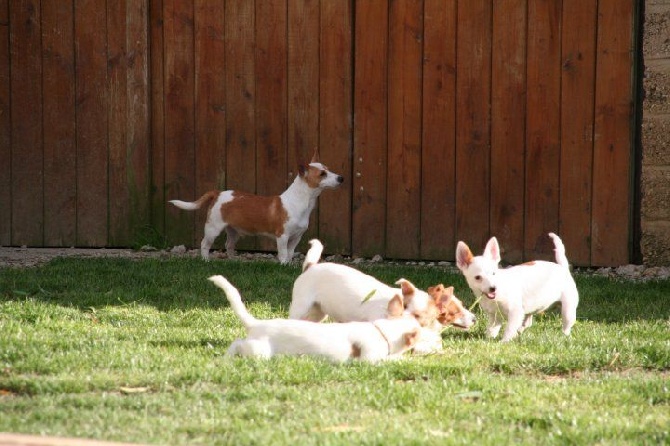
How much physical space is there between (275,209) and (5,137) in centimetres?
298

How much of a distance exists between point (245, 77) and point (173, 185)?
1.22 metres

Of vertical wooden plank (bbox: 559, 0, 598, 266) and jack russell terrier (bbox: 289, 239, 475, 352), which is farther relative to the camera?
vertical wooden plank (bbox: 559, 0, 598, 266)

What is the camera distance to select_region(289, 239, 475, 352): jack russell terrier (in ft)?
19.0

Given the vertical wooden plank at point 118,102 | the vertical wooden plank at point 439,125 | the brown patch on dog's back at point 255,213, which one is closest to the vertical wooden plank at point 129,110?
the vertical wooden plank at point 118,102

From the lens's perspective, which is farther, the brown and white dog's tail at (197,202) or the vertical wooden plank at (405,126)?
the brown and white dog's tail at (197,202)

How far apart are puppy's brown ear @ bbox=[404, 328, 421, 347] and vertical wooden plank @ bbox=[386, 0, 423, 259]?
459cm

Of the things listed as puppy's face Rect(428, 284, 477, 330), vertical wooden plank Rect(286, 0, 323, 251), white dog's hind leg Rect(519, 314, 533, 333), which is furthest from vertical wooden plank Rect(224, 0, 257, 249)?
puppy's face Rect(428, 284, 477, 330)

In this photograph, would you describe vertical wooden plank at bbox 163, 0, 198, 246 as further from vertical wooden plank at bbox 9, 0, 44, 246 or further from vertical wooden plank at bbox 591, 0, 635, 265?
vertical wooden plank at bbox 591, 0, 635, 265

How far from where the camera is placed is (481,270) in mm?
6227

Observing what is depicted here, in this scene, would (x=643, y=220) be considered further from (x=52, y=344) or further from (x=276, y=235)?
(x=52, y=344)

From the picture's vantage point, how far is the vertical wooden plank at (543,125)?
9.48 m

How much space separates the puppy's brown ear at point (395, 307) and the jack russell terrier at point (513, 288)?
31.2 inches

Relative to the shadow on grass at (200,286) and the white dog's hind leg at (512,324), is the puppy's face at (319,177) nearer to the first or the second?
the shadow on grass at (200,286)

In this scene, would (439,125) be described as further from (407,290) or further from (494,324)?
(407,290)
